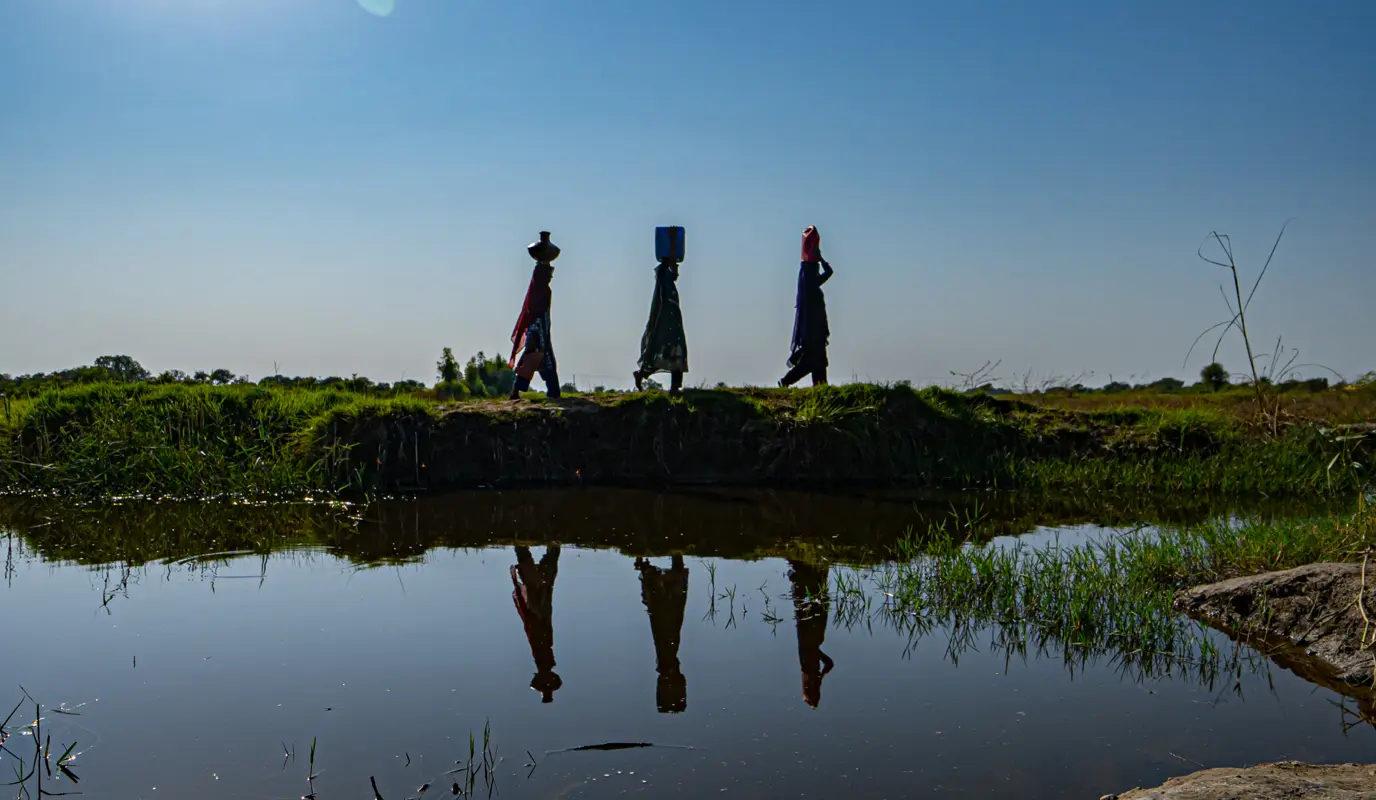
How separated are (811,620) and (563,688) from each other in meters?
1.73

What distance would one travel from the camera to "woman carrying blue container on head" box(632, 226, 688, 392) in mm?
12578

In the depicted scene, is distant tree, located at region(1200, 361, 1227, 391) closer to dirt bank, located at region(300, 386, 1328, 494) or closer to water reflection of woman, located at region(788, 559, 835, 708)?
dirt bank, located at region(300, 386, 1328, 494)

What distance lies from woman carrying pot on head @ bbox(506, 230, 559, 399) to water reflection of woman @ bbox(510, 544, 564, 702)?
5074 mm

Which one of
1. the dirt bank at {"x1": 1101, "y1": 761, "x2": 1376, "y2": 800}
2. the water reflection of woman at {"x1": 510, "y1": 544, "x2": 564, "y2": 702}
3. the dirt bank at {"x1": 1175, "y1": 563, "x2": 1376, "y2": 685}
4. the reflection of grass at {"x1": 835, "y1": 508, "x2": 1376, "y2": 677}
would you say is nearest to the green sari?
the water reflection of woman at {"x1": 510, "y1": 544, "x2": 564, "y2": 702}

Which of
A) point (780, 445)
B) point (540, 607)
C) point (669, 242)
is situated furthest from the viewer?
point (669, 242)

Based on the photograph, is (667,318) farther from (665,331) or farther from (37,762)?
(37,762)

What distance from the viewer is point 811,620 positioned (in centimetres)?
558

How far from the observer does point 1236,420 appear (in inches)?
495

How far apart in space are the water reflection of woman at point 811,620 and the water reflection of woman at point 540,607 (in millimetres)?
1175

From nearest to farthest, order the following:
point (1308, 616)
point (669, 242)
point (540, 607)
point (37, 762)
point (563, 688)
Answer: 1. point (37, 762)
2. point (563, 688)
3. point (1308, 616)
4. point (540, 607)
5. point (669, 242)

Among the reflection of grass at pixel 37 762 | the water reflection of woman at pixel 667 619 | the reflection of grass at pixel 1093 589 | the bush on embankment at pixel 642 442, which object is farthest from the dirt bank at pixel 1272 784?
the bush on embankment at pixel 642 442

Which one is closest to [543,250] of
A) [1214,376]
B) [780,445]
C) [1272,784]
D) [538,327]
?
[538,327]

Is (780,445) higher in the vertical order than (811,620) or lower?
higher

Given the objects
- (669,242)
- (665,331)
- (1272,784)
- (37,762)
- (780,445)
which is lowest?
(37,762)
